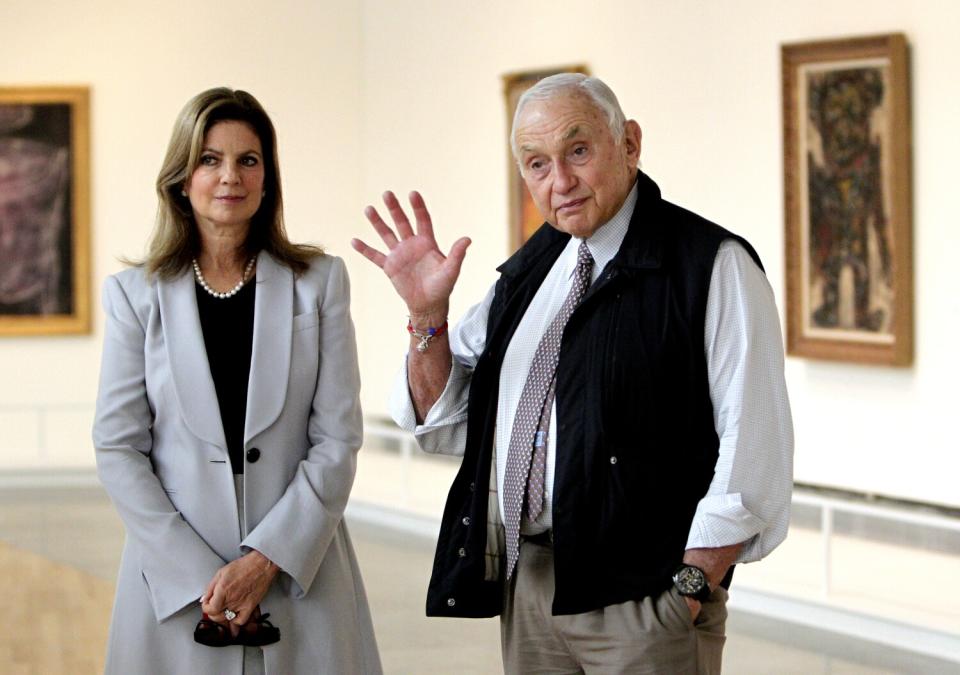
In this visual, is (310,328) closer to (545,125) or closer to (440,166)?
(545,125)

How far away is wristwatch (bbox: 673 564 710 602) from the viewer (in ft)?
11.4

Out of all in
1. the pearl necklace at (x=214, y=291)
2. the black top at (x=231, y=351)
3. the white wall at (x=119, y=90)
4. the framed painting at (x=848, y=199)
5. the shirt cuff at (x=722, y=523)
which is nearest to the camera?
the shirt cuff at (x=722, y=523)

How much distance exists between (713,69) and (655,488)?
8.48 m

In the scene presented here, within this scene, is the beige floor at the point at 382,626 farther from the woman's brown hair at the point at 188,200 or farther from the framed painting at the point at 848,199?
the woman's brown hair at the point at 188,200

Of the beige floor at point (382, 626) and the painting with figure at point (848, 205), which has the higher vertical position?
the painting with figure at point (848, 205)

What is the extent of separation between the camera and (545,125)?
11.8ft

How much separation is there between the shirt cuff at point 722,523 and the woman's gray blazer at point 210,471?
4.21ft

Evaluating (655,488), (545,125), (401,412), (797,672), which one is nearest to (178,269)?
(401,412)

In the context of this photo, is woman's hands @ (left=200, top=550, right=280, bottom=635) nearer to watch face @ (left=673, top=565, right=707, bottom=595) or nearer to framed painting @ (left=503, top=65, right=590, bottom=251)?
watch face @ (left=673, top=565, right=707, bottom=595)

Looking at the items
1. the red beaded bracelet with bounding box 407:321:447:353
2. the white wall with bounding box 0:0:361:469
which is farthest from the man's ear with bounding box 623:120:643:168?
the white wall with bounding box 0:0:361:469

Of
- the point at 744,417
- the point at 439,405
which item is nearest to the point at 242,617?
the point at 439,405

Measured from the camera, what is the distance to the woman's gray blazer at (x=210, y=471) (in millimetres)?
4273

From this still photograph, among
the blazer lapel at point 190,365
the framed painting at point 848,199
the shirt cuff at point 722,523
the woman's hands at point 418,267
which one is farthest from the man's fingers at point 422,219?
the framed painting at point 848,199

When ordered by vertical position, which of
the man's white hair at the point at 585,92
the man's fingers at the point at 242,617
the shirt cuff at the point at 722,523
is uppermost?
the man's white hair at the point at 585,92
